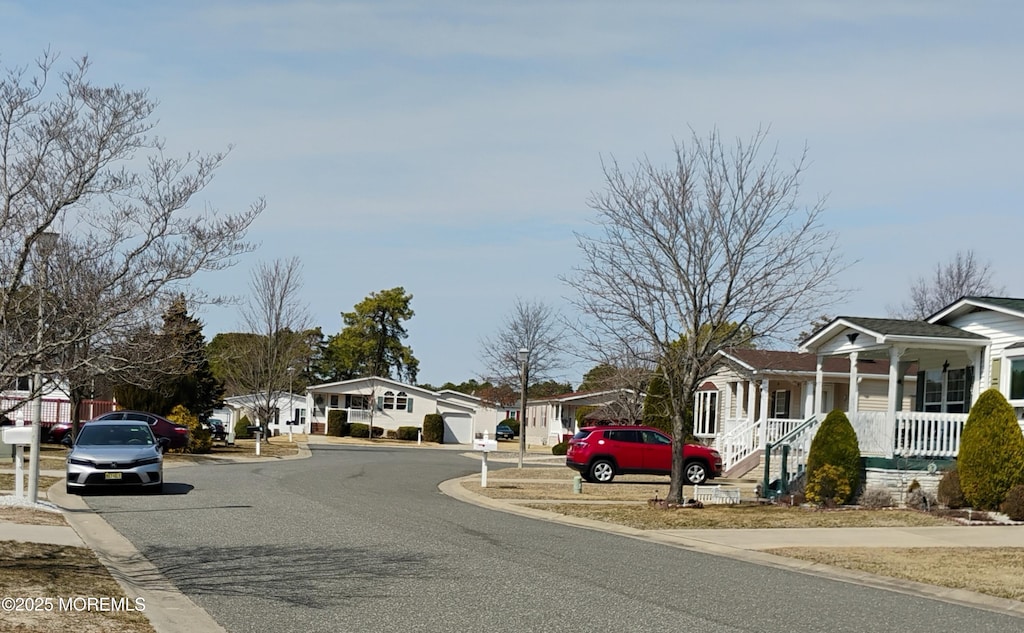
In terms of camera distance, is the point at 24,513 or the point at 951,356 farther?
the point at 951,356

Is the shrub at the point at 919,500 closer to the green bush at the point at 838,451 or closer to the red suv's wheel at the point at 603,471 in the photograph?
the green bush at the point at 838,451

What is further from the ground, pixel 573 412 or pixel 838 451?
pixel 838 451

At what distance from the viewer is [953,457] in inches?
955

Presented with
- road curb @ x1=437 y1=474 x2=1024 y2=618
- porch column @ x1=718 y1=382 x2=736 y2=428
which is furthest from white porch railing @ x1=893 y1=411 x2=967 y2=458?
porch column @ x1=718 y1=382 x2=736 y2=428

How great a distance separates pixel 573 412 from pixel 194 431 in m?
41.5

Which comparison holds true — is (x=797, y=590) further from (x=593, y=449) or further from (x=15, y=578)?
(x=593, y=449)

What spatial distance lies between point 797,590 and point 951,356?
53.2ft

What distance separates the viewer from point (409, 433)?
71.1 meters

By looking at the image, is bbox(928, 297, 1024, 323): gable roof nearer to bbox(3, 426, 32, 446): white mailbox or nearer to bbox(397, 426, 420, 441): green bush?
bbox(3, 426, 32, 446): white mailbox

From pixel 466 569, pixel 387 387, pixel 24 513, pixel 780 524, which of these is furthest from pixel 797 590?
pixel 387 387

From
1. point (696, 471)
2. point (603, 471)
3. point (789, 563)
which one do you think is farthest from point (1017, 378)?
point (603, 471)

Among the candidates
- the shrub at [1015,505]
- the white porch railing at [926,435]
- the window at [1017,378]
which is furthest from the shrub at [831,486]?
the window at [1017,378]

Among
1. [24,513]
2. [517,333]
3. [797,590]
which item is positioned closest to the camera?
[797,590]

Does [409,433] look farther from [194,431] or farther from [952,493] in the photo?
[952,493]
